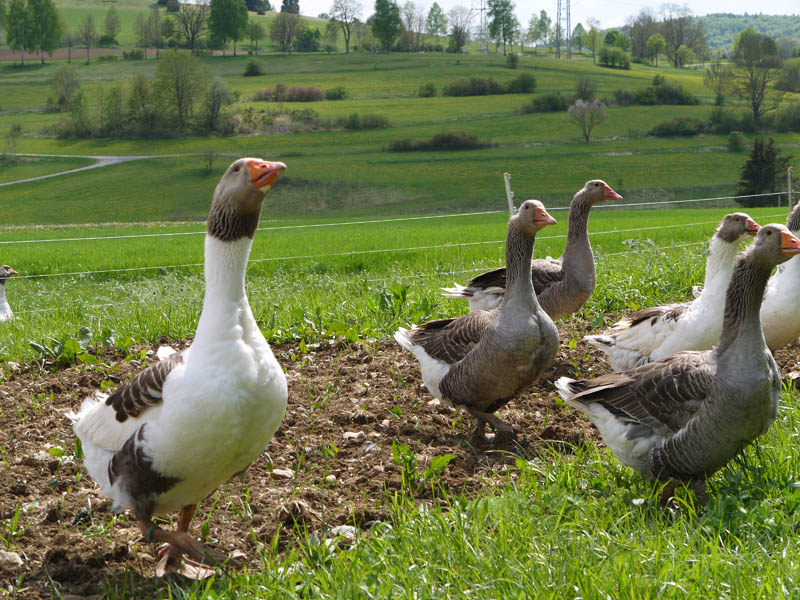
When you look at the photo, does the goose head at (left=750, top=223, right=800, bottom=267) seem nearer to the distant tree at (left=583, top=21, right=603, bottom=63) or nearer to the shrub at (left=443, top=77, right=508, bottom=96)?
the shrub at (left=443, top=77, right=508, bottom=96)

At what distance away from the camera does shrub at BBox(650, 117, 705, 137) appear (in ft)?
282

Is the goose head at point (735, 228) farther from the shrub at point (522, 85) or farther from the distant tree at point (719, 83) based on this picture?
the shrub at point (522, 85)

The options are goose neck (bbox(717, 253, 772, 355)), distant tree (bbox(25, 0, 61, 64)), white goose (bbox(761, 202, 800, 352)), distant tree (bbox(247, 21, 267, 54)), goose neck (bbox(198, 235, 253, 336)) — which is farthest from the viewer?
distant tree (bbox(247, 21, 267, 54))

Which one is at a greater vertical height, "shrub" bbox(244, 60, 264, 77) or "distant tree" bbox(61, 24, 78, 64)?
"distant tree" bbox(61, 24, 78, 64)

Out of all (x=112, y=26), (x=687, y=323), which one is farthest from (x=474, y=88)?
(x=687, y=323)

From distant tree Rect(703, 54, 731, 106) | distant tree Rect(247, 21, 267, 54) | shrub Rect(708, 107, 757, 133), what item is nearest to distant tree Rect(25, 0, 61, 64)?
distant tree Rect(247, 21, 267, 54)

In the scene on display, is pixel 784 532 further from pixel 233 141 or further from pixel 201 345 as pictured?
pixel 233 141

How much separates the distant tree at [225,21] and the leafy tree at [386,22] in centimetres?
2537

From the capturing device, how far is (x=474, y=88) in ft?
346

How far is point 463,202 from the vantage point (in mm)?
64000

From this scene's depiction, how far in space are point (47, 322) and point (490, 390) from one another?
6.23 m

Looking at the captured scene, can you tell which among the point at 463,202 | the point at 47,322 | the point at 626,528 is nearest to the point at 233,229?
the point at 626,528

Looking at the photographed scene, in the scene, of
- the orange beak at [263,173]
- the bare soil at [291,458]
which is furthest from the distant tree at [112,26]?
the orange beak at [263,173]

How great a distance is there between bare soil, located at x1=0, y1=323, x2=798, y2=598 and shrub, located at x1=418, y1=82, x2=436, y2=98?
331 ft
